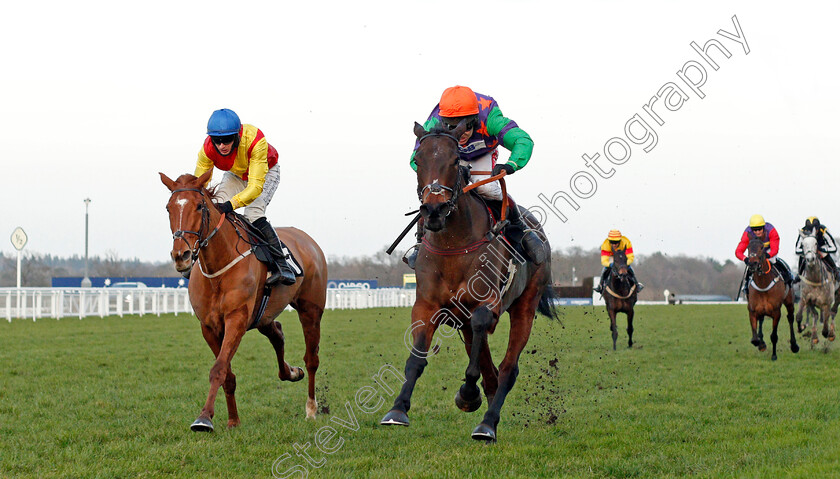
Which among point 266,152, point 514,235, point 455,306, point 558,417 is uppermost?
point 266,152

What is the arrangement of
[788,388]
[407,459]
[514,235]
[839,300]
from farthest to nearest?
1. [839,300]
2. [788,388]
3. [514,235]
4. [407,459]

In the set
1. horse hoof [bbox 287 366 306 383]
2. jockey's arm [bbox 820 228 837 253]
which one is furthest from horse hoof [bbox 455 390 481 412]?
jockey's arm [bbox 820 228 837 253]

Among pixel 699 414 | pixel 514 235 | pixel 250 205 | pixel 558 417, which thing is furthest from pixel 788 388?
pixel 250 205

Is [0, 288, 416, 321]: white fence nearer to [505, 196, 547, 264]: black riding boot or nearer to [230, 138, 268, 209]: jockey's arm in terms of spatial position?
[230, 138, 268, 209]: jockey's arm

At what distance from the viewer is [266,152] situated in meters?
6.97

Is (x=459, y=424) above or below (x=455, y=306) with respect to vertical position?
below

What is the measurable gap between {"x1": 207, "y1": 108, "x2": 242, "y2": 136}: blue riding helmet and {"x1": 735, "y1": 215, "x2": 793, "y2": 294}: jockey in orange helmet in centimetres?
896

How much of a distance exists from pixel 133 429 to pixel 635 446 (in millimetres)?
3768

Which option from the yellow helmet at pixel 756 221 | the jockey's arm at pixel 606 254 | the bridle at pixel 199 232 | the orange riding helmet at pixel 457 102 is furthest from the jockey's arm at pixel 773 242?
the bridle at pixel 199 232

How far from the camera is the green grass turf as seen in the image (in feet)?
16.3

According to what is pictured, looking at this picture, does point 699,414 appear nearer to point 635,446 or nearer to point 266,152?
point 635,446

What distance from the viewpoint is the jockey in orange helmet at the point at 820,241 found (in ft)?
45.4

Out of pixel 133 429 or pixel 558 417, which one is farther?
pixel 558 417

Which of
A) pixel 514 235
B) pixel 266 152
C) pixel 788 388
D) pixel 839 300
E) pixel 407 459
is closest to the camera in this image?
pixel 407 459
